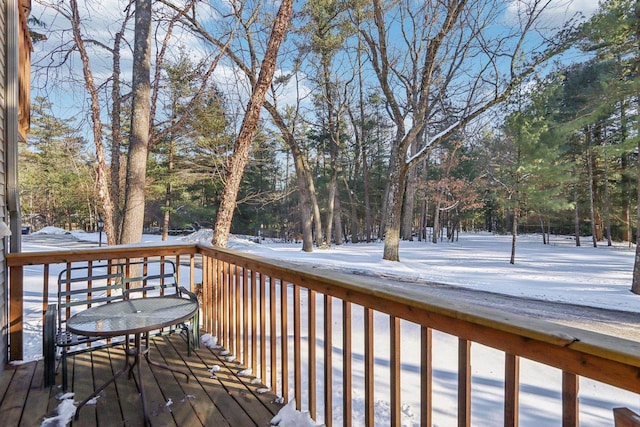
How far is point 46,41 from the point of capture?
19.6 ft

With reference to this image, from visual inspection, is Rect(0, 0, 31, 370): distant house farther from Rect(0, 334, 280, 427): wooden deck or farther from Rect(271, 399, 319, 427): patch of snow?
Rect(271, 399, 319, 427): patch of snow

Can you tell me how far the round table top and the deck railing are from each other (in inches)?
18.8

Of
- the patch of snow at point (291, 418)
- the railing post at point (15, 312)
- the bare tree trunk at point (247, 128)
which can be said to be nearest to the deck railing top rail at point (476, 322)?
the patch of snow at point (291, 418)

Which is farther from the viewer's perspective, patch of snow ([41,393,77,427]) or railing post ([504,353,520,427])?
patch of snow ([41,393,77,427])

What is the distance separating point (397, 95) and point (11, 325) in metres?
11.1

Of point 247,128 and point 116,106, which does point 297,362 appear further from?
point 116,106

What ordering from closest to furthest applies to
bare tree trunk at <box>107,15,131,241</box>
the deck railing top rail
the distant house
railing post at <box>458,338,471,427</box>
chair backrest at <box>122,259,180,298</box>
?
the deck railing top rail
railing post at <box>458,338,471,427</box>
the distant house
chair backrest at <box>122,259,180,298</box>
bare tree trunk at <box>107,15,131,241</box>

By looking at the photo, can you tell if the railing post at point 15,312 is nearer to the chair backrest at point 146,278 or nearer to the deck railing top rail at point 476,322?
the chair backrest at point 146,278

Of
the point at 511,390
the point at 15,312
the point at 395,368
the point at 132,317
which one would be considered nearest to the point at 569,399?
the point at 511,390

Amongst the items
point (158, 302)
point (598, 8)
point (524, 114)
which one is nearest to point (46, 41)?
point (158, 302)

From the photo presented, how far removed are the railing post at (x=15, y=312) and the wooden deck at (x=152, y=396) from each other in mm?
130

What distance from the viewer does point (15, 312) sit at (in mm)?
2504

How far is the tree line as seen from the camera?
19.6 ft

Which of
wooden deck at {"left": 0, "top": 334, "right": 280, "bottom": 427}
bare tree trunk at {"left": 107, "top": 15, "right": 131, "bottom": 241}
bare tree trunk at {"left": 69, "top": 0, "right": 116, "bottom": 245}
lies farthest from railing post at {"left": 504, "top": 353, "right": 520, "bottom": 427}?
bare tree trunk at {"left": 69, "top": 0, "right": 116, "bottom": 245}
